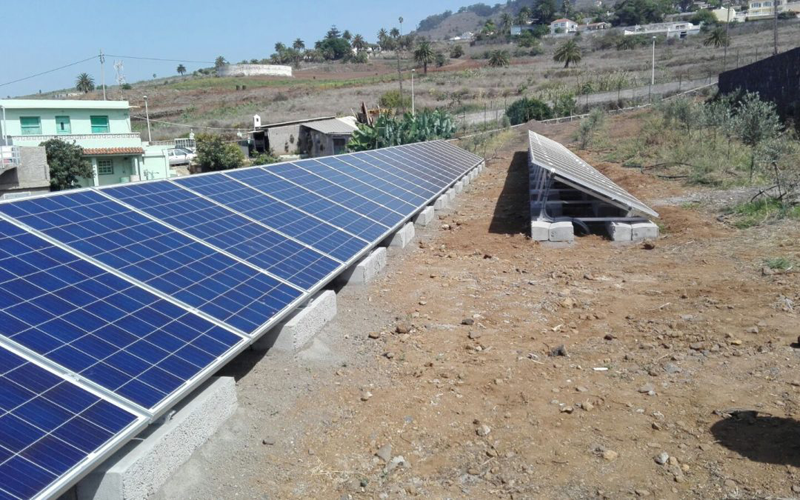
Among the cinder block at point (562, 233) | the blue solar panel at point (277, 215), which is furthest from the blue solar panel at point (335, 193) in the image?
the cinder block at point (562, 233)

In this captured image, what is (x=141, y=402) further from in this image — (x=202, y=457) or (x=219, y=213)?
(x=219, y=213)

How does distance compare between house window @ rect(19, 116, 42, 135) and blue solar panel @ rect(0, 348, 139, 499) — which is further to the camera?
house window @ rect(19, 116, 42, 135)

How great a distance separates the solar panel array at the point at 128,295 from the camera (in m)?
4.82

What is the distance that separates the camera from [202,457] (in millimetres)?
5965

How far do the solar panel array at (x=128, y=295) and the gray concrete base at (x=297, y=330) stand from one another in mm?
268

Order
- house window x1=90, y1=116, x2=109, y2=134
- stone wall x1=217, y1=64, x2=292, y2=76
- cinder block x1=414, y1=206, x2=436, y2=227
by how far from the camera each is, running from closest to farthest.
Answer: cinder block x1=414, y1=206, x2=436, y2=227 < house window x1=90, y1=116, x2=109, y2=134 < stone wall x1=217, y1=64, x2=292, y2=76

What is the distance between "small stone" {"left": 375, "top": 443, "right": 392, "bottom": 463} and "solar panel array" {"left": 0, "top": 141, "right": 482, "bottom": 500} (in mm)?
1705

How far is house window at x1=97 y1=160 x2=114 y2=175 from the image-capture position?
51469 mm

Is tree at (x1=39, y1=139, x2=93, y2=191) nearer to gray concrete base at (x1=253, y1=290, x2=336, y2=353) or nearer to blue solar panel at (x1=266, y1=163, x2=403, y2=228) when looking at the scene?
blue solar panel at (x1=266, y1=163, x2=403, y2=228)

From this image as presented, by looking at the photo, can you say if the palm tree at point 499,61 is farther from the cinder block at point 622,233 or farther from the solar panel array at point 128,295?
the solar panel array at point 128,295

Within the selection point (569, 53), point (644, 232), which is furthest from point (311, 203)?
point (569, 53)

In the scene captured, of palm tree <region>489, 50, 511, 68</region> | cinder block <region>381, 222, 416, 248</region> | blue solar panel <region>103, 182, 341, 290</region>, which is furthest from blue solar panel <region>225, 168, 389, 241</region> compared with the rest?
palm tree <region>489, 50, 511, 68</region>

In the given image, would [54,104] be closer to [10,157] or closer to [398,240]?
[10,157]

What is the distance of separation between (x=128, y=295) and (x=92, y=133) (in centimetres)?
5164
